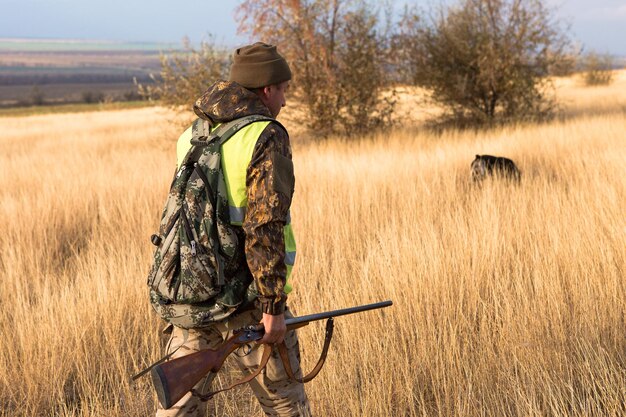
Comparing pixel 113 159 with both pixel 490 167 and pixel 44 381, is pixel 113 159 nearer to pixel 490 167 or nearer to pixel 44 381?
pixel 490 167

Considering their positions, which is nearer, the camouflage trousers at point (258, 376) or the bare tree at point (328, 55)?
the camouflage trousers at point (258, 376)

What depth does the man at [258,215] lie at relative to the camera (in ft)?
7.20

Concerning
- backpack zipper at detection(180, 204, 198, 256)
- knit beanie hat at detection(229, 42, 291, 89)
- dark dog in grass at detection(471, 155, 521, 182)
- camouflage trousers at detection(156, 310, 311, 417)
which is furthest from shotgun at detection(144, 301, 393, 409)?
dark dog in grass at detection(471, 155, 521, 182)

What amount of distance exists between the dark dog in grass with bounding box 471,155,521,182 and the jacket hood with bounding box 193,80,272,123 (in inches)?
216

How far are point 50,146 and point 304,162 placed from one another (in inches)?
361

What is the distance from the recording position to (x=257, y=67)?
238 cm

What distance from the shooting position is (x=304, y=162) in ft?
32.5

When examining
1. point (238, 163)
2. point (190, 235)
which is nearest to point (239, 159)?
point (238, 163)

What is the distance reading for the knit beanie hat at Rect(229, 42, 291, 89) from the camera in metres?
2.38

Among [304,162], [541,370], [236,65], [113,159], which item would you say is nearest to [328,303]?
[541,370]

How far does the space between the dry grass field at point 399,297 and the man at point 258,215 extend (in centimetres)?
80

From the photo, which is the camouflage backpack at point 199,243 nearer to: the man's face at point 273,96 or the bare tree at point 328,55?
the man's face at point 273,96

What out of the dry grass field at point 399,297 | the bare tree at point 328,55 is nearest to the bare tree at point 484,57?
the bare tree at point 328,55

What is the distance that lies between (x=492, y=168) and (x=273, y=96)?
5.63 metres
